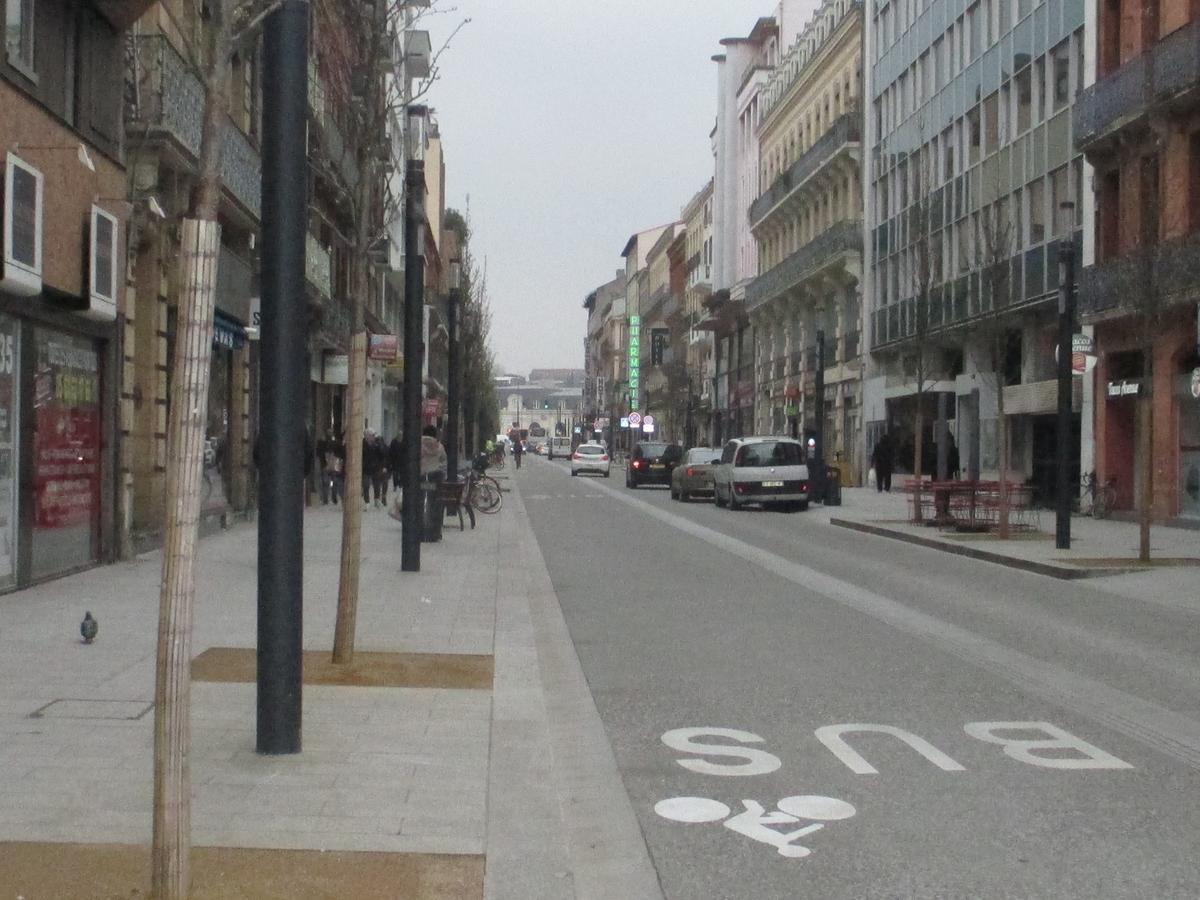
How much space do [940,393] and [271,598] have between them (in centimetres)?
3893

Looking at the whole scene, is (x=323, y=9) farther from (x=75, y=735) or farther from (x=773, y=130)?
(x=773, y=130)

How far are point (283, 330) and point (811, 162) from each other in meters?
55.7

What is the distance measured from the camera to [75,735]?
24.4 feet

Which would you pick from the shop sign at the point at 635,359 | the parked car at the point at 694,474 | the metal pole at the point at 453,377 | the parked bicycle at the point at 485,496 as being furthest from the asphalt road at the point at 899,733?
the shop sign at the point at 635,359

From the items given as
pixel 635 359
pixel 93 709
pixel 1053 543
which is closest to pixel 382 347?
pixel 1053 543

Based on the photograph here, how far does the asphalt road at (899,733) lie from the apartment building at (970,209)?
1199 centimetres

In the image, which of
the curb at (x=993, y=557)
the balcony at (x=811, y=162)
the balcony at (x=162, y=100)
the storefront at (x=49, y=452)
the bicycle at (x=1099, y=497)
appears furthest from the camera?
the balcony at (x=811, y=162)

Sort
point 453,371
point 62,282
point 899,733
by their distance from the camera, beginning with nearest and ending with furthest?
1. point 899,733
2. point 62,282
3. point 453,371

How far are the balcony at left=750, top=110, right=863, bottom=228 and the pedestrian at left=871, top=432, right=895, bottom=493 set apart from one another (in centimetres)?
1208

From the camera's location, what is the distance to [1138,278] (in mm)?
21109

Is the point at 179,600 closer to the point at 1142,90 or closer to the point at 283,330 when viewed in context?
the point at 283,330

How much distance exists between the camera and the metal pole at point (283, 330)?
21.4ft

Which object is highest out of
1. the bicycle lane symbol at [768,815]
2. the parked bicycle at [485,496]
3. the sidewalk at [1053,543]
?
the parked bicycle at [485,496]

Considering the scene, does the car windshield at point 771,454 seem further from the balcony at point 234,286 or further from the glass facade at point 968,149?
the balcony at point 234,286
